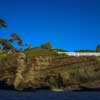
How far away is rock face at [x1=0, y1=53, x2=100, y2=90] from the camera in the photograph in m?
93.5

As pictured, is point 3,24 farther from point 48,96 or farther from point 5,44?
point 48,96

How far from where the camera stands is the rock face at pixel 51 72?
93500 millimetres

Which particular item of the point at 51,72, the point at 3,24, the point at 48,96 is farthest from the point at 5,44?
the point at 48,96

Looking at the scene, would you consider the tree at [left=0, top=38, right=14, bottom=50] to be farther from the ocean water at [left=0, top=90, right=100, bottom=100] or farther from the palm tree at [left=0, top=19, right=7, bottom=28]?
the ocean water at [left=0, top=90, right=100, bottom=100]

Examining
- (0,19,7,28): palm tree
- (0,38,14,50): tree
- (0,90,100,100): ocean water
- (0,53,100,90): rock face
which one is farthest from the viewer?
(0,38,14,50): tree

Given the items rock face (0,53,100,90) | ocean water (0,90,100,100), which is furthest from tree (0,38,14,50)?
ocean water (0,90,100,100)

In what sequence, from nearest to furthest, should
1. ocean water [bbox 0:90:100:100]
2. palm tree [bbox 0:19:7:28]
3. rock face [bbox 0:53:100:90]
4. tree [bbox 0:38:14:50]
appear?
ocean water [bbox 0:90:100:100], rock face [bbox 0:53:100:90], palm tree [bbox 0:19:7:28], tree [bbox 0:38:14:50]

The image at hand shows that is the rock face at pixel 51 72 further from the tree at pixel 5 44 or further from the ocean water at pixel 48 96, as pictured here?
the tree at pixel 5 44

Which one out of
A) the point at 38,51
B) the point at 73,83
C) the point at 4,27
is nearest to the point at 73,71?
the point at 73,83

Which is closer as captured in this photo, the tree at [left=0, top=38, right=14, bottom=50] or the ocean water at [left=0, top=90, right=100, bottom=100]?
the ocean water at [left=0, top=90, right=100, bottom=100]

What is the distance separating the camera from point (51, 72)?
99.6m

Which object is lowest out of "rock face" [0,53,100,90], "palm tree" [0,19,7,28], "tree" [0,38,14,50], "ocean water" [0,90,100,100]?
"ocean water" [0,90,100,100]

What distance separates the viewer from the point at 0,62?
105m

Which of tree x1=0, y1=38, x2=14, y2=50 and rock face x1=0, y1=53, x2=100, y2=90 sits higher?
tree x1=0, y1=38, x2=14, y2=50
